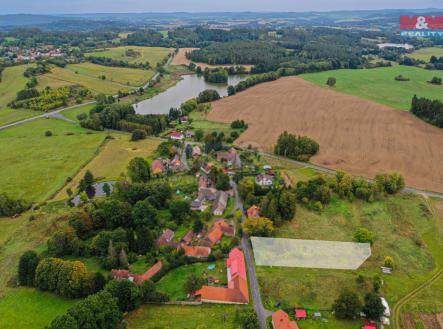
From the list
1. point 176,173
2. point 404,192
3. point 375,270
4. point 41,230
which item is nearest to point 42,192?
point 41,230

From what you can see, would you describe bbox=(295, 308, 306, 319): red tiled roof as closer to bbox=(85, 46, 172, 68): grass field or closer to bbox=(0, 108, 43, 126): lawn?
bbox=(0, 108, 43, 126): lawn

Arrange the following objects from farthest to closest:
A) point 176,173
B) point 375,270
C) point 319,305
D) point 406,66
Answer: point 406,66
point 176,173
point 375,270
point 319,305

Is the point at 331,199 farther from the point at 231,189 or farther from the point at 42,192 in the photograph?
the point at 42,192

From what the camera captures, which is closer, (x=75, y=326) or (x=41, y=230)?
(x=75, y=326)

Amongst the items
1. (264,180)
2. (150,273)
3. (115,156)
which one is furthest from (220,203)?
(115,156)

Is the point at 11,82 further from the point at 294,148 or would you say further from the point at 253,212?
the point at 253,212

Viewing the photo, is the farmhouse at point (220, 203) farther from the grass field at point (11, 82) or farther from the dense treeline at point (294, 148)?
the grass field at point (11, 82)

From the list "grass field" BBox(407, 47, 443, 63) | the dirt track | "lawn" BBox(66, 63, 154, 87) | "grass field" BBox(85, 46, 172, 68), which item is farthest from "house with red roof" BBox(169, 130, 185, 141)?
"grass field" BBox(407, 47, 443, 63)
